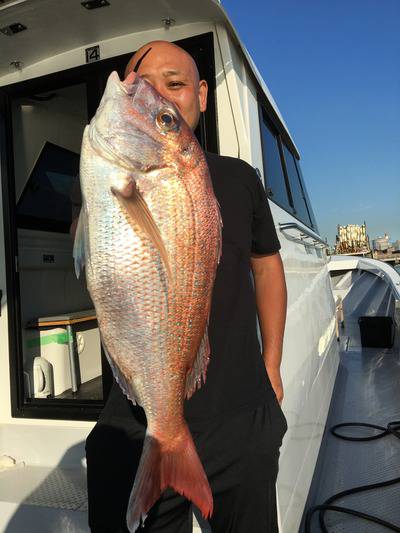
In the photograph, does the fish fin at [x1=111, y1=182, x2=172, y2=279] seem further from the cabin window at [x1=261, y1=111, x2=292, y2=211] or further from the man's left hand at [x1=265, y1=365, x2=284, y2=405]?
the cabin window at [x1=261, y1=111, x2=292, y2=211]

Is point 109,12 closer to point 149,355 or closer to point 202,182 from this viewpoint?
point 202,182

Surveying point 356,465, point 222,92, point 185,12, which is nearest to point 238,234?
point 222,92

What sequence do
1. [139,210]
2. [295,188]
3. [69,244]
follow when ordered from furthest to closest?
[295,188]
[69,244]
[139,210]

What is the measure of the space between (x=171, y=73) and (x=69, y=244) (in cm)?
309

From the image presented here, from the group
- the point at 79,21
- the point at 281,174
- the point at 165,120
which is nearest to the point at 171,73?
the point at 165,120

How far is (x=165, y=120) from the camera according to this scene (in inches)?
46.5

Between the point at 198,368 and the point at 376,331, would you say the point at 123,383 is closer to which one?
the point at 198,368

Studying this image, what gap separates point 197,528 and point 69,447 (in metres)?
1.31

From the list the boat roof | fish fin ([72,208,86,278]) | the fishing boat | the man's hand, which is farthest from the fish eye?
the boat roof

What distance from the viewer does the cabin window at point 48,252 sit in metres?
2.88

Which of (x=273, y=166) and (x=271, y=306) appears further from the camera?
(x=273, y=166)

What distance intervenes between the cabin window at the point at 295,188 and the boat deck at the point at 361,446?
2.10 metres

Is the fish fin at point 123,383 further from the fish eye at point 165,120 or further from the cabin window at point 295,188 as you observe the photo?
the cabin window at point 295,188

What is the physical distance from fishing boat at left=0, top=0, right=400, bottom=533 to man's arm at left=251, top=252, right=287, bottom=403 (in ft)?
1.88
